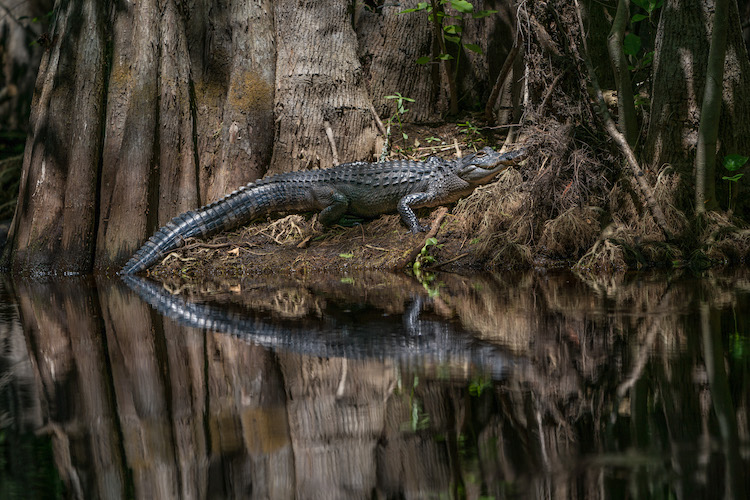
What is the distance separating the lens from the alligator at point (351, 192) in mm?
6152

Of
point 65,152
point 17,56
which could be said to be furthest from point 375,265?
point 17,56

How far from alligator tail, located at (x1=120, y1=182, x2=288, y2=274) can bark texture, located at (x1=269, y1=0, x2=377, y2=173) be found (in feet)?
1.82

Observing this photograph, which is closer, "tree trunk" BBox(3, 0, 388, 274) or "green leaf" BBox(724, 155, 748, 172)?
"green leaf" BBox(724, 155, 748, 172)

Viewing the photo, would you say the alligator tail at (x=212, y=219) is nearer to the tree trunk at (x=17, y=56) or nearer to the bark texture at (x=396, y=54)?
the bark texture at (x=396, y=54)

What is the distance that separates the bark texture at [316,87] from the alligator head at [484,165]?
47.8 inches

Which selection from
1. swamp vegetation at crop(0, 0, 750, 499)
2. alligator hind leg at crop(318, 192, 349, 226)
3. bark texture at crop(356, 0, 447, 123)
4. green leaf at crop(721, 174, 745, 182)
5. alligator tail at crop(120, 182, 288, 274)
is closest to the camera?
swamp vegetation at crop(0, 0, 750, 499)

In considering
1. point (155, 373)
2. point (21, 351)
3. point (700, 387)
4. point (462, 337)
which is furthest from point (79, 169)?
point (700, 387)

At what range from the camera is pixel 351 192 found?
6262 mm

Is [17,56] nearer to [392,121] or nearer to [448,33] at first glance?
[392,121]

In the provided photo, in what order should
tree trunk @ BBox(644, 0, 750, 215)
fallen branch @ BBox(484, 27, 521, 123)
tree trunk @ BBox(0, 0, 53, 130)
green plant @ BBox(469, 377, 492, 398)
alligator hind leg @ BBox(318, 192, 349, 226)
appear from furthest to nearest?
tree trunk @ BBox(0, 0, 53, 130), fallen branch @ BBox(484, 27, 521, 123), alligator hind leg @ BBox(318, 192, 349, 226), tree trunk @ BBox(644, 0, 750, 215), green plant @ BBox(469, 377, 492, 398)

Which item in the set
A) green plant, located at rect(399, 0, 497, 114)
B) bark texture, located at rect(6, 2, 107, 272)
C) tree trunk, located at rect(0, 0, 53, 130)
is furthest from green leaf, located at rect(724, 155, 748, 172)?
tree trunk, located at rect(0, 0, 53, 130)

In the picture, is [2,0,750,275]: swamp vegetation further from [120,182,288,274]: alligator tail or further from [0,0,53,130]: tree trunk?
[0,0,53,130]: tree trunk

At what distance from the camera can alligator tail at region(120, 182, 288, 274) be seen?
596 centimetres

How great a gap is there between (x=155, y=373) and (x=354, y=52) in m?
5.11
